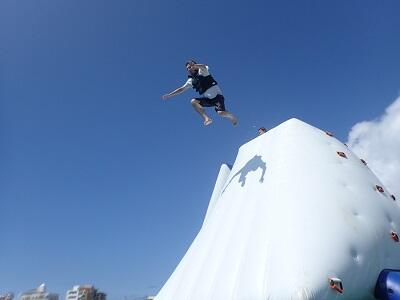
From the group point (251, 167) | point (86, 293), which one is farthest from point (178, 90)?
point (86, 293)

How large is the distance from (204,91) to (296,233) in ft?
16.6

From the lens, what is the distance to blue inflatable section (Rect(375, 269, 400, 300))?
490 cm

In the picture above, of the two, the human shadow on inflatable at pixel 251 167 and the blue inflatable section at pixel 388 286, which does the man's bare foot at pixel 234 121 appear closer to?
the human shadow on inflatable at pixel 251 167

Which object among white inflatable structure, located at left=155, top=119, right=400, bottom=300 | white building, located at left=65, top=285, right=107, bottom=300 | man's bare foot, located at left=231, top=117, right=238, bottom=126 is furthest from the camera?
white building, located at left=65, top=285, right=107, bottom=300

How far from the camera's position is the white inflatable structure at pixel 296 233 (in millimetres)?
4871

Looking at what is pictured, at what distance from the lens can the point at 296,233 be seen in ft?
17.3

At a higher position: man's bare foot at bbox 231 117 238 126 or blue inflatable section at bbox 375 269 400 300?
man's bare foot at bbox 231 117 238 126

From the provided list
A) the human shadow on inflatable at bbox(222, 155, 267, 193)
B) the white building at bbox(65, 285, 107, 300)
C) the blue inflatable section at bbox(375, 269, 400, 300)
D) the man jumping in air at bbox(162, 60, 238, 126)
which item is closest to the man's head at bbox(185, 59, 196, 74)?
the man jumping in air at bbox(162, 60, 238, 126)

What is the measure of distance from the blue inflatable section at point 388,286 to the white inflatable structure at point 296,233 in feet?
0.35

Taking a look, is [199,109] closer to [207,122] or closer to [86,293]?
[207,122]

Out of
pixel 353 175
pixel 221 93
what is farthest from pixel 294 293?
pixel 221 93

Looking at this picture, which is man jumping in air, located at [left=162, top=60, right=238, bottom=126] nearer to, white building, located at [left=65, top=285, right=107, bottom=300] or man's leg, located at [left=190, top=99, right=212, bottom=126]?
man's leg, located at [left=190, top=99, right=212, bottom=126]

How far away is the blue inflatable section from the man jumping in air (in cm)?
521

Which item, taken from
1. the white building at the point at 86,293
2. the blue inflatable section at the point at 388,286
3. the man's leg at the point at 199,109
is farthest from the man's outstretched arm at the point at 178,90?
the white building at the point at 86,293
